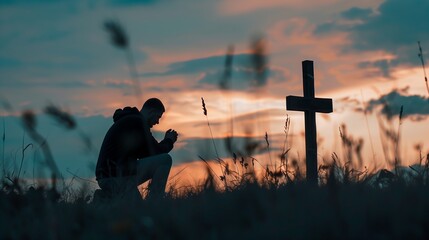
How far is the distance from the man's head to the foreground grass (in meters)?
3.62

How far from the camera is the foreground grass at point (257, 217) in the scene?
10.1 feet

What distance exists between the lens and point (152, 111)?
778cm

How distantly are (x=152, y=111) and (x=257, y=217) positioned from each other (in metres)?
4.52

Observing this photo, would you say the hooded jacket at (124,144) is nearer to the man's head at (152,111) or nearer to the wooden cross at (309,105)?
the man's head at (152,111)

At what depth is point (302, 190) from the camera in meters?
3.96

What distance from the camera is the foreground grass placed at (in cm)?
308

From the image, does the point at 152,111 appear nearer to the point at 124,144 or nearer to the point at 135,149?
the point at 135,149

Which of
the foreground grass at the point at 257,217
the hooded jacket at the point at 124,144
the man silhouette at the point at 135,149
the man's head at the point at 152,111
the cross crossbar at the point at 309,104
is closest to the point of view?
the foreground grass at the point at 257,217

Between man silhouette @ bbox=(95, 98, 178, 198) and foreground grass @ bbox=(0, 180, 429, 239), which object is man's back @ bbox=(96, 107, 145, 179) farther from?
foreground grass @ bbox=(0, 180, 429, 239)

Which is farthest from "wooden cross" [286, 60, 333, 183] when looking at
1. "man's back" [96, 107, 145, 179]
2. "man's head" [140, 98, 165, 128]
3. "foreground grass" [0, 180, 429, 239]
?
"foreground grass" [0, 180, 429, 239]

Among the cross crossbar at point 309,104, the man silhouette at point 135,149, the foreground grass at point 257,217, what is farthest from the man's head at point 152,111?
the foreground grass at point 257,217

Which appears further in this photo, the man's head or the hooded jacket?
the man's head

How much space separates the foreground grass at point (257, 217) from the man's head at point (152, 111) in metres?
3.62

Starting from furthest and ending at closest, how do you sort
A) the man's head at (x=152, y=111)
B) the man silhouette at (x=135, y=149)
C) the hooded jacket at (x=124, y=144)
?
1. the man's head at (x=152, y=111)
2. the hooded jacket at (x=124, y=144)
3. the man silhouette at (x=135, y=149)
